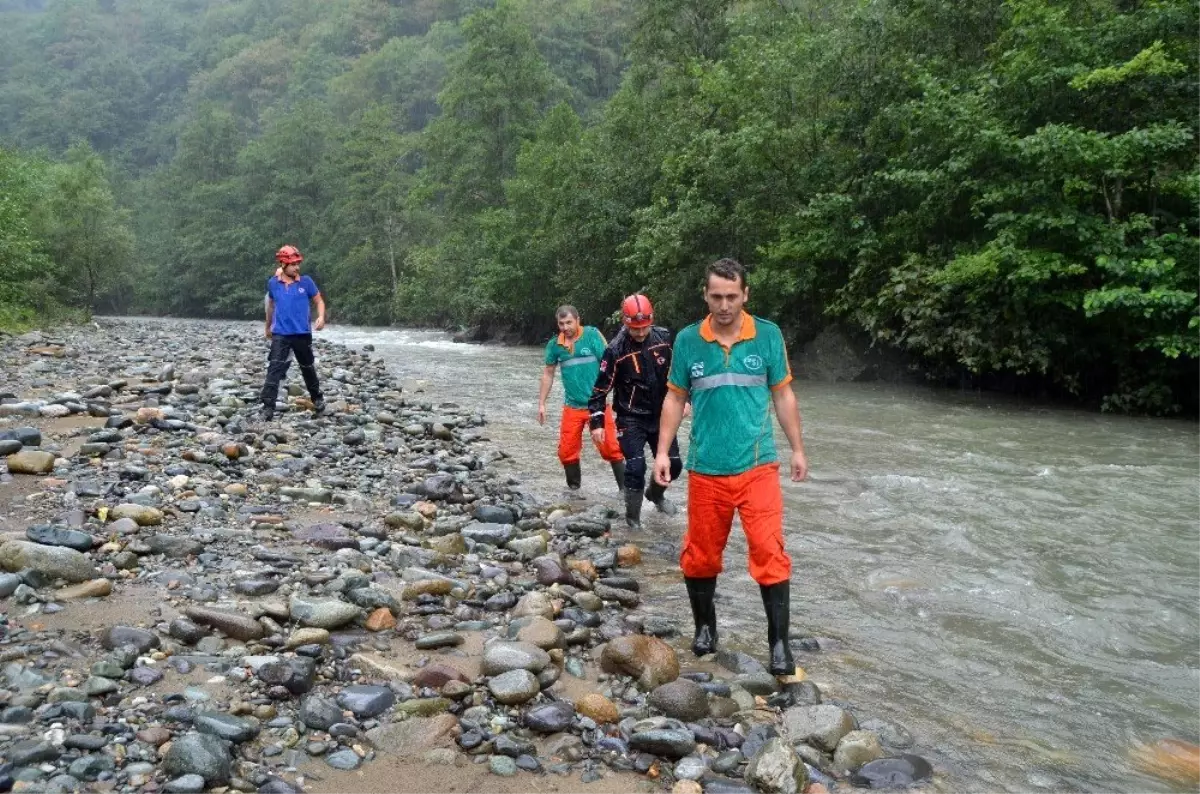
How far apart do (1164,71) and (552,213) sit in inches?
907

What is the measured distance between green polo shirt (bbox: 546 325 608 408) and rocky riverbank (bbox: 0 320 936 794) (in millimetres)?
1424

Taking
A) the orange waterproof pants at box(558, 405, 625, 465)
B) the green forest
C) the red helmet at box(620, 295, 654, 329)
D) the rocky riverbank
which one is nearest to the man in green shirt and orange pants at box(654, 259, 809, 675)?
the rocky riverbank

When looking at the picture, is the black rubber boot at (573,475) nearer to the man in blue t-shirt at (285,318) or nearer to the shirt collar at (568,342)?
the shirt collar at (568,342)

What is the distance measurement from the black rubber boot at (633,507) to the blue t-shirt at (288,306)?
5.61 m

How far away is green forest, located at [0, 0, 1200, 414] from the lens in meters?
14.7

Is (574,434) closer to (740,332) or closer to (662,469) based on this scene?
(662,469)

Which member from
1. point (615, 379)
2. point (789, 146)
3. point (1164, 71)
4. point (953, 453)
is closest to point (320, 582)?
point (615, 379)

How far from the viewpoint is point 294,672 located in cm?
384

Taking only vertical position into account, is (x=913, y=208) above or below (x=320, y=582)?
above

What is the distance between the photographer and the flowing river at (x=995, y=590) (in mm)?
3996

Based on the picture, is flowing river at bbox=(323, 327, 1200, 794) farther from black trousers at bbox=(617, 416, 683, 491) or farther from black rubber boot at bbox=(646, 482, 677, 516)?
black trousers at bbox=(617, 416, 683, 491)

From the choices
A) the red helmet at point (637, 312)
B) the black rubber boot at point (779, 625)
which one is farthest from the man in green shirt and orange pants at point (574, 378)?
the black rubber boot at point (779, 625)

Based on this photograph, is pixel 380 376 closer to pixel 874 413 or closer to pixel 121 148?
pixel 874 413

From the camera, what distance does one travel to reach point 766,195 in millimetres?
23203
